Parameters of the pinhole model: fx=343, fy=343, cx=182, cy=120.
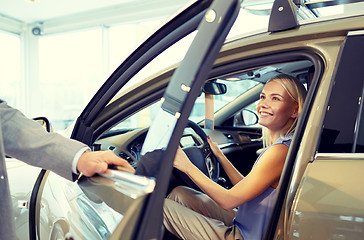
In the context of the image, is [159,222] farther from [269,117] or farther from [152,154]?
[269,117]

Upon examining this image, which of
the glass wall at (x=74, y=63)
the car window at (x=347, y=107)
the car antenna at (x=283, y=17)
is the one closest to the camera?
the car window at (x=347, y=107)

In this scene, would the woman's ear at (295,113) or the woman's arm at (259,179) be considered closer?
the woman's arm at (259,179)

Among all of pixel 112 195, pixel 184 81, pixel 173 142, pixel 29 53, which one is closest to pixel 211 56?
pixel 184 81

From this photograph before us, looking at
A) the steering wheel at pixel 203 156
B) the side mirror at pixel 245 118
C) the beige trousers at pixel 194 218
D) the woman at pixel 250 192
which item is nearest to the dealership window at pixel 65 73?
the side mirror at pixel 245 118

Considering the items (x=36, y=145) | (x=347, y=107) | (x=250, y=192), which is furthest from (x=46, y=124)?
(x=347, y=107)

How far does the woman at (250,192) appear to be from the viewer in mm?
1323

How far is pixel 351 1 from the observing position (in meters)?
1.24

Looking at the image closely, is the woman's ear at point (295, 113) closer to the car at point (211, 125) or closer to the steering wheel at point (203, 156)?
the car at point (211, 125)

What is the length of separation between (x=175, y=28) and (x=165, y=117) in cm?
37

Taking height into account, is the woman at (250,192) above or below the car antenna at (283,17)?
below

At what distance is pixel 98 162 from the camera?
0.82 meters

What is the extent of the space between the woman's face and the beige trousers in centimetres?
49

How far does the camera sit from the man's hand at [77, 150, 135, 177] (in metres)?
0.80

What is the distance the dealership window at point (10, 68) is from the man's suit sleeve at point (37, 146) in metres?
9.58
